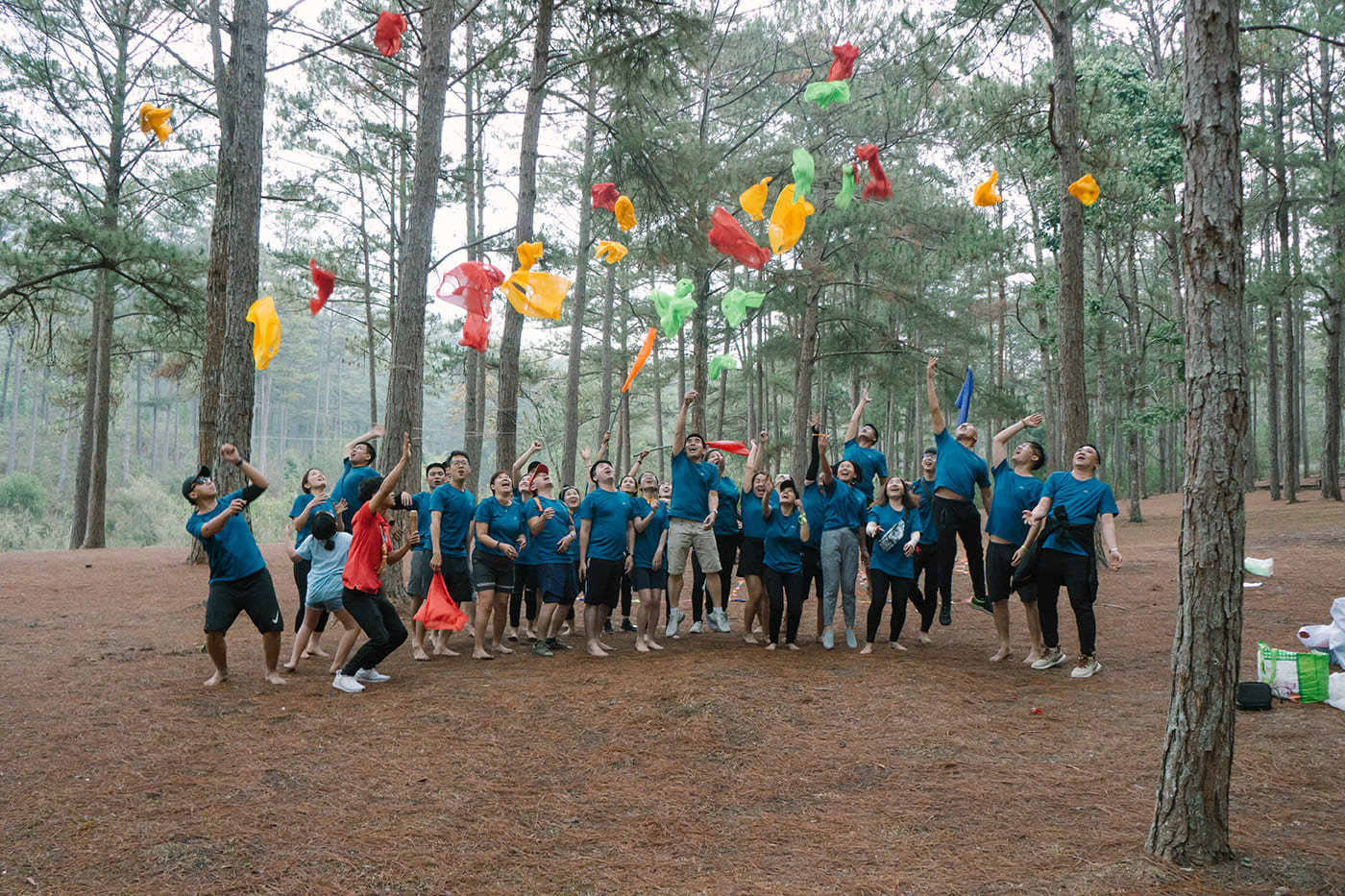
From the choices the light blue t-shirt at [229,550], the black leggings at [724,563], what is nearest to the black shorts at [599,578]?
the black leggings at [724,563]

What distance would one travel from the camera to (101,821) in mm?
3678

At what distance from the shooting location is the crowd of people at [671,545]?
5.88m

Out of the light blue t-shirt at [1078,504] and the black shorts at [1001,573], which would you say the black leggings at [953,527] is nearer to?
the black shorts at [1001,573]

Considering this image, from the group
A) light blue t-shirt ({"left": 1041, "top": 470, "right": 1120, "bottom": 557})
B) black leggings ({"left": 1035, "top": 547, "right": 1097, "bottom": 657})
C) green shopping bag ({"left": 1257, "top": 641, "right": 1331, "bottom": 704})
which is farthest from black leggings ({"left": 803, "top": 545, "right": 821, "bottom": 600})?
green shopping bag ({"left": 1257, "top": 641, "right": 1331, "bottom": 704})

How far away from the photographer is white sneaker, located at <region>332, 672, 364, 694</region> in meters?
5.74

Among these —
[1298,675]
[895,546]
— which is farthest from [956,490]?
[1298,675]

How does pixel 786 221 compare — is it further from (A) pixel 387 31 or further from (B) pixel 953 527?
(A) pixel 387 31

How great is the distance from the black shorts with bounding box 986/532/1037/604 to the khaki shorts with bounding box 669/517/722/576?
7.41 ft

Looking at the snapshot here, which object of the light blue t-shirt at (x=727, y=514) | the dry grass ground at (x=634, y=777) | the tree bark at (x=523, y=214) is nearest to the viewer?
the dry grass ground at (x=634, y=777)

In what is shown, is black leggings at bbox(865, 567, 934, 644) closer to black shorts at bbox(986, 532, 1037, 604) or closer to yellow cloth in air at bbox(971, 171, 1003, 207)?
black shorts at bbox(986, 532, 1037, 604)

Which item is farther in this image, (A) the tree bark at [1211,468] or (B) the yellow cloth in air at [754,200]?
(B) the yellow cloth in air at [754,200]

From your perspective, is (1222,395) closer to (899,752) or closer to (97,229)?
(899,752)

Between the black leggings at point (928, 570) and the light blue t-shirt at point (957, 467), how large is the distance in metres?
0.54

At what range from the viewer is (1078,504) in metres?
6.00
